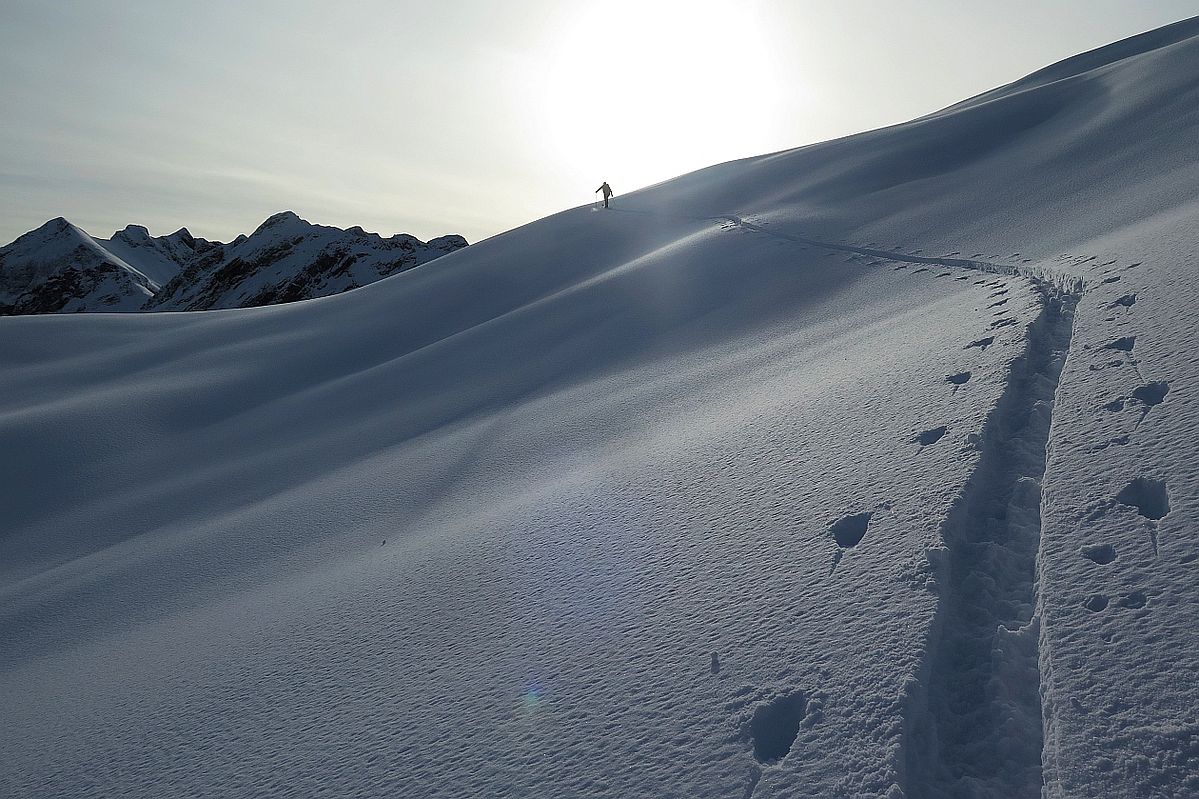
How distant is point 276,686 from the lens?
400 cm

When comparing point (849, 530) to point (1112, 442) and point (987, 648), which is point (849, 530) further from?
point (1112, 442)

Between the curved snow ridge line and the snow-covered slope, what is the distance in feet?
0.24

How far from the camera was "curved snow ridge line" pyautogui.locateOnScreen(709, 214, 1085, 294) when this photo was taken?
699cm

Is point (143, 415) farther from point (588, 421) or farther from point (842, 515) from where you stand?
point (842, 515)

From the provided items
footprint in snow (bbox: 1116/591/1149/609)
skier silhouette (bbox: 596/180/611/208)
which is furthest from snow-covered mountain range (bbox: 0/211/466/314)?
footprint in snow (bbox: 1116/591/1149/609)

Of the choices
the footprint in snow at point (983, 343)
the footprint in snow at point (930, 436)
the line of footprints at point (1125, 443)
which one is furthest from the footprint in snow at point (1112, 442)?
the footprint in snow at point (983, 343)

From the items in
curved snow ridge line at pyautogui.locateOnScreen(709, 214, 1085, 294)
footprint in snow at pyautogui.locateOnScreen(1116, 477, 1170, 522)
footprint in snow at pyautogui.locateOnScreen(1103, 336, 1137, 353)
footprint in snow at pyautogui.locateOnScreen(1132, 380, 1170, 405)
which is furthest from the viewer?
curved snow ridge line at pyautogui.locateOnScreen(709, 214, 1085, 294)

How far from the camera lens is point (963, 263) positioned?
33.0 feet

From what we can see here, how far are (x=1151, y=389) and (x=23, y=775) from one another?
22.3ft

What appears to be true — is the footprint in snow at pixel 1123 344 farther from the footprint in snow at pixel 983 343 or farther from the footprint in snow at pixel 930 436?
the footprint in snow at pixel 930 436

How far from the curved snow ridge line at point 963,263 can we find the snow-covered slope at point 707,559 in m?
0.07

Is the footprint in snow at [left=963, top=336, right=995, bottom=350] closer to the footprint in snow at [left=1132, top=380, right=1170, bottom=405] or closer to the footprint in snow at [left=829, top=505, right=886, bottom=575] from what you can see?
the footprint in snow at [left=1132, top=380, right=1170, bottom=405]

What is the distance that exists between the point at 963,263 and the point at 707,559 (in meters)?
8.31

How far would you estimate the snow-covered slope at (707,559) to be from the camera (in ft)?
8.21
